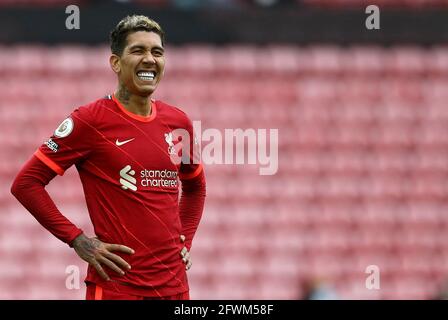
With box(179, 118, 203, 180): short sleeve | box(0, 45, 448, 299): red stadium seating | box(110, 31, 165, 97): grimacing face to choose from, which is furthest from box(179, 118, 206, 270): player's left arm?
box(0, 45, 448, 299): red stadium seating

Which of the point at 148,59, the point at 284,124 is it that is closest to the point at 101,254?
the point at 148,59

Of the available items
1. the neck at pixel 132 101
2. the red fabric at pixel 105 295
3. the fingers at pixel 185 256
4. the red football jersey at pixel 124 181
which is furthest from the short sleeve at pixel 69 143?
the fingers at pixel 185 256

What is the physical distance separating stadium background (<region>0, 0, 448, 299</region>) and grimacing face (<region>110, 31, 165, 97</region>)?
5.62 m

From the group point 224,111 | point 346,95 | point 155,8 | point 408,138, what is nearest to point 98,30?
point 155,8

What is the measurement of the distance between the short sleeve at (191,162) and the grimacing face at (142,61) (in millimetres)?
318

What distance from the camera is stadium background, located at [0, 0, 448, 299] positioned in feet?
32.2

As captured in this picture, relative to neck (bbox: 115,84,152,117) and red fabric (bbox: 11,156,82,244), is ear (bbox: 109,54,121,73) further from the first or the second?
red fabric (bbox: 11,156,82,244)

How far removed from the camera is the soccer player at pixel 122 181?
4.06m

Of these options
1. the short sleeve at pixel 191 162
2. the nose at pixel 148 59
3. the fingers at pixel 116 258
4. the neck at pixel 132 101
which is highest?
the nose at pixel 148 59

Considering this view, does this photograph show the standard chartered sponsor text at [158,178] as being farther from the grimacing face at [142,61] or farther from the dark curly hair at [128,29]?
the dark curly hair at [128,29]

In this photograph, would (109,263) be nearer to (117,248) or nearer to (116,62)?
(117,248)

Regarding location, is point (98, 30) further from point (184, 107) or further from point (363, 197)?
point (363, 197)
